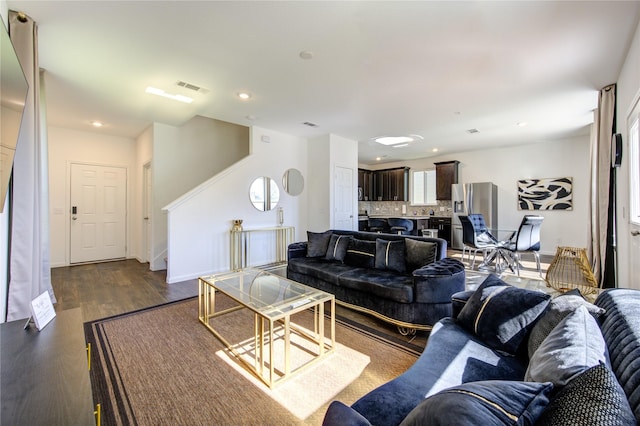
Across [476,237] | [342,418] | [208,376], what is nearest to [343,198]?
[476,237]

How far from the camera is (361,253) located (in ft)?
11.2

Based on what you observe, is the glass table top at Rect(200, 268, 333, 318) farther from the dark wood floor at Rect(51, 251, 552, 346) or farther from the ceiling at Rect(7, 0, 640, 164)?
the ceiling at Rect(7, 0, 640, 164)

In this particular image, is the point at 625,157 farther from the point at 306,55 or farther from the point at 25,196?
the point at 25,196

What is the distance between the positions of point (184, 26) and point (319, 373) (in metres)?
2.89

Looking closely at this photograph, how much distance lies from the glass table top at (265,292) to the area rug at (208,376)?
37 centimetres

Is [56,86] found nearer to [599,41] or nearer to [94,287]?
[94,287]

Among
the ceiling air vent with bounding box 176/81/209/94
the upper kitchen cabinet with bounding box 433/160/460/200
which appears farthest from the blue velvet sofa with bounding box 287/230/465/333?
the upper kitchen cabinet with bounding box 433/160/460/200

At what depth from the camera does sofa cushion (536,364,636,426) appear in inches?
22.2

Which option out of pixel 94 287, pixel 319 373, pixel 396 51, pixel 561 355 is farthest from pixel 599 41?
pixel 94 287

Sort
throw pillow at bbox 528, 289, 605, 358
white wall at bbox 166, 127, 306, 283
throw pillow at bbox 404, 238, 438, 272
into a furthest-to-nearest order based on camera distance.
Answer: white wall at bbox 166, 127, 306, 283
throw pillow at bbox 404, 238, 438, 272
throw pillow at bbox 528, 289, 605, 358

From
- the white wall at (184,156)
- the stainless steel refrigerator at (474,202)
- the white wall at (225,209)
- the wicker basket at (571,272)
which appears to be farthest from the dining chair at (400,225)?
the white wall at (184,156)

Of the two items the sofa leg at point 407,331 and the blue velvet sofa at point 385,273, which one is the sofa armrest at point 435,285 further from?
the sofa leg at point 407,331

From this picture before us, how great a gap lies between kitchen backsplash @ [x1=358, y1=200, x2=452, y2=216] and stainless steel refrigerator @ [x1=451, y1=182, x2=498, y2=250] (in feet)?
1.97

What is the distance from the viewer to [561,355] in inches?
34.9
